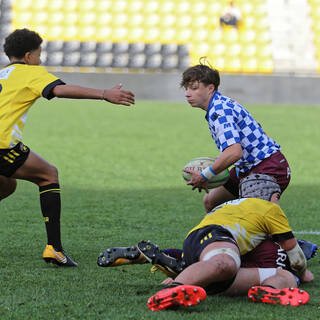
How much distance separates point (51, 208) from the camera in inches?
201

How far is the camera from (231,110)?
4.80 meters

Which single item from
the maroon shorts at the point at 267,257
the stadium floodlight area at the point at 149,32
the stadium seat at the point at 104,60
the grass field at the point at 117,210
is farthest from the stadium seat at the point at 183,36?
the maroon shorts at the point at 267,257

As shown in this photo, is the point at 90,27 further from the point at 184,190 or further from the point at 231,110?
the point at 231,110

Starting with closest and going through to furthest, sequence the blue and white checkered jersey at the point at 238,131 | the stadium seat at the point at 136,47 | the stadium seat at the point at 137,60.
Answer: the blue and white checkered jersey at the point at 238,131
the stadium seat at the point at 137,60
the stadium seat at the point at 136,47

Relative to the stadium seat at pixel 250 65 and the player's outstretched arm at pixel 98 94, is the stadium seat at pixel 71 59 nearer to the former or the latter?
the stadium seat at pixel 250 65

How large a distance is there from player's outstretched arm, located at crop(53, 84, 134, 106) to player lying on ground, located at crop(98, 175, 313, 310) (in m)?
0.92

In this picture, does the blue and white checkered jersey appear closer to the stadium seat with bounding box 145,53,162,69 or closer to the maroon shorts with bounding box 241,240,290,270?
the maroon shorts with bounding box 241,240,290,270

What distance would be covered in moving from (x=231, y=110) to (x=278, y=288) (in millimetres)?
1318

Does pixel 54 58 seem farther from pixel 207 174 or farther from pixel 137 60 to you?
pixel 207 174

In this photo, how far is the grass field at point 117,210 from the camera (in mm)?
3824

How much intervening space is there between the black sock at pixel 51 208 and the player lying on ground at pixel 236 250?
106cm

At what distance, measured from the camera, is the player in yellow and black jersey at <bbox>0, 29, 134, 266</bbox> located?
4668 mm

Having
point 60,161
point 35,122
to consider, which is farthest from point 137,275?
point 35,122

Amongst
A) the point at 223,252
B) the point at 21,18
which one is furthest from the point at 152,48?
the point at 223,252
